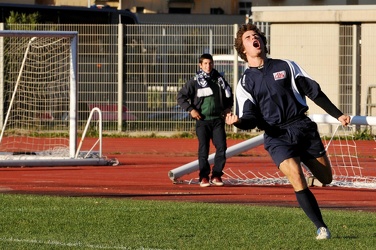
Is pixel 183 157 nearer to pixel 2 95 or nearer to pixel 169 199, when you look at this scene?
pixel 2 95

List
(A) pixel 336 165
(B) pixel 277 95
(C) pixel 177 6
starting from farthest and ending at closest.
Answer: (C) pixel 177 6
(A) pixel 336 165
(B) pixel 277 95

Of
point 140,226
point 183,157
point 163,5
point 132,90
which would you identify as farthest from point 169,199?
point 163,5

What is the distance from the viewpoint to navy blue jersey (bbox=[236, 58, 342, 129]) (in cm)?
1030

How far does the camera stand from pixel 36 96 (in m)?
25.6

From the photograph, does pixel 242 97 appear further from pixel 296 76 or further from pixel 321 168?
pixel 321 168

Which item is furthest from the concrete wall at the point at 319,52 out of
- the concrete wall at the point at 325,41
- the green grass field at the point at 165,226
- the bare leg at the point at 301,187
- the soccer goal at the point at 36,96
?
the bare leg at the point at 301,187

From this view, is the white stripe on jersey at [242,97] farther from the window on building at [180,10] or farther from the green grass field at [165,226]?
the window on building at [180,10]

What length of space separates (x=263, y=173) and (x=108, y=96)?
9.85 metres

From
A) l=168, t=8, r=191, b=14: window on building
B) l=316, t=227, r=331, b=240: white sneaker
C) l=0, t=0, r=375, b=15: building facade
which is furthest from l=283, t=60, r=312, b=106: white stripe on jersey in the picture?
l=168, t=8, r=191, b=14: window on building

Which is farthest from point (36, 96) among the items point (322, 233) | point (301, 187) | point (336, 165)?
point (322, 233)

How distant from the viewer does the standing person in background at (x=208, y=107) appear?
16797 millimetres

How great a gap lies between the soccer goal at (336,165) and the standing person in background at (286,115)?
4.89 metres

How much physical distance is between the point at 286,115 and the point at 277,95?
8.4 inches

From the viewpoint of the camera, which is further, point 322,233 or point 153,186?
point 153,186
